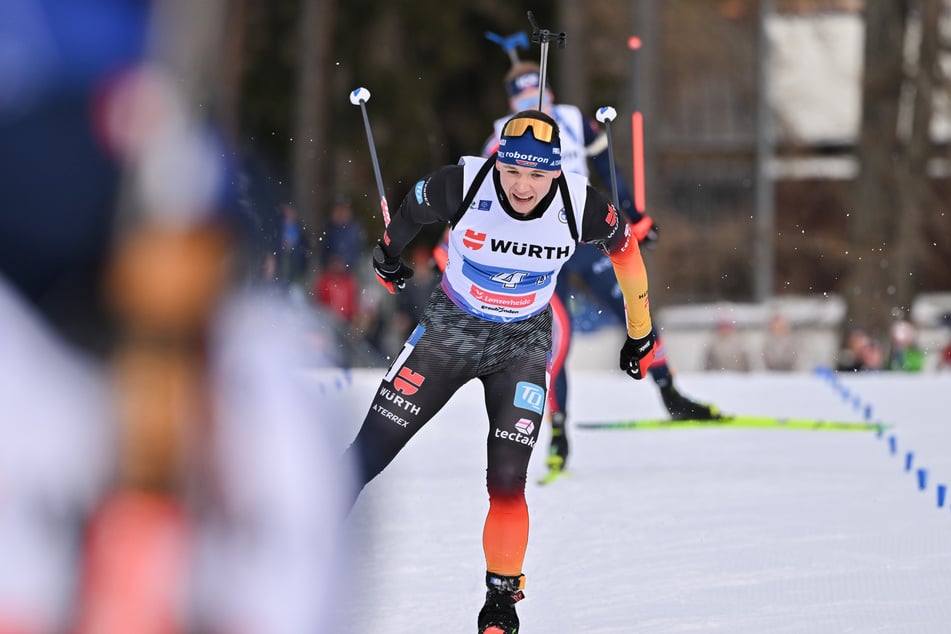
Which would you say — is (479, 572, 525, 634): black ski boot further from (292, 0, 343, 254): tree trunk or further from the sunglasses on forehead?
(292, 0, 343, 254): tree trunk

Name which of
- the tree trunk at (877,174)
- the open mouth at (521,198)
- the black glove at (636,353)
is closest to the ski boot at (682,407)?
the black glove at (636,353)

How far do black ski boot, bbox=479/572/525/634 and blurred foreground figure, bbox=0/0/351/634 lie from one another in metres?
1.82

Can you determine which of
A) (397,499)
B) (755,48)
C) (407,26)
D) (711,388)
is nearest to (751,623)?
(397,499)

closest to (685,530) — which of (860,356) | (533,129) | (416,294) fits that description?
(533,129)

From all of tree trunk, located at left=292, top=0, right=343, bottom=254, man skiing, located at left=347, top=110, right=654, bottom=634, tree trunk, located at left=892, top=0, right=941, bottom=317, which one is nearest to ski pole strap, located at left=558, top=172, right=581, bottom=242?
man skiing, located at left=347, top=110, right=654, bottom=634

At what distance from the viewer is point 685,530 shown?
19.4 ft

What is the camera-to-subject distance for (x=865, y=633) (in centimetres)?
420

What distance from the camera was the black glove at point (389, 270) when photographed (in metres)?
4.73

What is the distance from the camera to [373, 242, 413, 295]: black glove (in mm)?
4727

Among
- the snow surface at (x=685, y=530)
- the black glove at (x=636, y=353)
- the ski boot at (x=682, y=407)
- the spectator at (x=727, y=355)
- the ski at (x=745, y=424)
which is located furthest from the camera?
the spectator at (x=727, y=355)

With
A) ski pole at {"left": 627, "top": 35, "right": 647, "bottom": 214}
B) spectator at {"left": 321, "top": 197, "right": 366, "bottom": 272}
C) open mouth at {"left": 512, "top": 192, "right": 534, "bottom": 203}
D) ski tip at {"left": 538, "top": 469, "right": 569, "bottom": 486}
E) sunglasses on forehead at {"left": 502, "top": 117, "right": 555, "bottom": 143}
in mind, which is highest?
spectator at {"left": 321, "top": 197, "right": 366, "bottom": 272}

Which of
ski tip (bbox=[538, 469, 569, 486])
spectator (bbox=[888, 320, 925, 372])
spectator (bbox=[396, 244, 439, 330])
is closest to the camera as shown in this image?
ski tip (bbox=[538, 469, 569, 486])

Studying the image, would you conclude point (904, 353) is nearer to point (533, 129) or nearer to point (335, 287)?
point (335, 287)

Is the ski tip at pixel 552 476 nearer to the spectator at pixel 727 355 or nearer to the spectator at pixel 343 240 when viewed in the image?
the spectator at pixel 727 355
